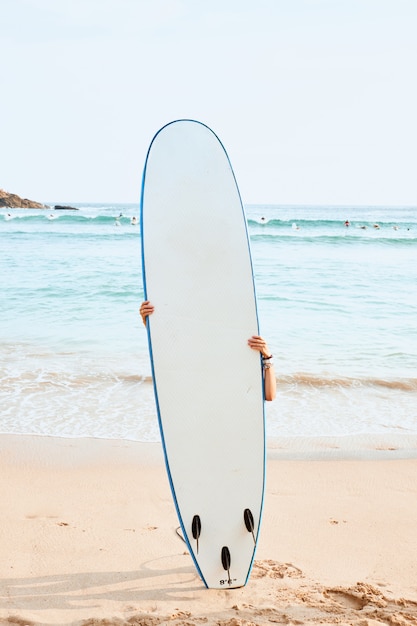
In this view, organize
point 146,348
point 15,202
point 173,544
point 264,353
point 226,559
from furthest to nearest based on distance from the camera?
point 15,202 < point 146,348 < point 173,544 < point 264,353 < point 226,559

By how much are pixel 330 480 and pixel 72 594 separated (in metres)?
2.05

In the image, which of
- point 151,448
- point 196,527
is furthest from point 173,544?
point 151,448

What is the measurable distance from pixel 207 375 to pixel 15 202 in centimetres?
5854

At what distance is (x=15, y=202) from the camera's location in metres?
57.8

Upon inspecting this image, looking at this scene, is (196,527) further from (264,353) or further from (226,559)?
(264,353)

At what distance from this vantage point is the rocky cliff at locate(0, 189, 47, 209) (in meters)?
56.7

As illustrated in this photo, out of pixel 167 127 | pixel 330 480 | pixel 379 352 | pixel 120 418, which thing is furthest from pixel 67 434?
pixel 379 352

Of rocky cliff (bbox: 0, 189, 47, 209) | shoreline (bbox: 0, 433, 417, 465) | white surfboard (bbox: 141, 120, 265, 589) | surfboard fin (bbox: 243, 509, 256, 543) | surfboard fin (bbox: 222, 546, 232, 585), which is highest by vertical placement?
rocky cliff (bbox: 0, 189, 47, 209)

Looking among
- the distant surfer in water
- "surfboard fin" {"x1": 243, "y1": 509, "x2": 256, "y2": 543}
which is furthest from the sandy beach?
the distant surfer in water

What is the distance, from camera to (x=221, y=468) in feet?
9.68

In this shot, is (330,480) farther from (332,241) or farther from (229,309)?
(332,241)

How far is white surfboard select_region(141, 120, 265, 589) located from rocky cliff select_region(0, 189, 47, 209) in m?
57.2

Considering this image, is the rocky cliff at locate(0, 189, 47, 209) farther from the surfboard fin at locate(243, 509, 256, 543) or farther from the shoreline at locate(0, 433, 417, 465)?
the surfboard fin at locate(243, 509, 256, 543)

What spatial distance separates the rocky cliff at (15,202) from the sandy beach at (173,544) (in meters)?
55.8
